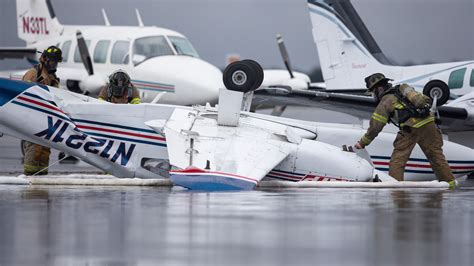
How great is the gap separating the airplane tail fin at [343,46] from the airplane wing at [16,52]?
7639 millimetres

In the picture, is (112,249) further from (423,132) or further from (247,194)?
(423,132)

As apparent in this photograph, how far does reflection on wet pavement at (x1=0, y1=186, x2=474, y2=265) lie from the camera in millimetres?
8156

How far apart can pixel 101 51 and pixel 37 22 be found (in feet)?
12.9

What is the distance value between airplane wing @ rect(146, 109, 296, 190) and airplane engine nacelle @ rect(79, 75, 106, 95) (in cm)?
1121

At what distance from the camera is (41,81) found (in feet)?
60.2

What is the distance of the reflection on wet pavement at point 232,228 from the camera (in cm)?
816

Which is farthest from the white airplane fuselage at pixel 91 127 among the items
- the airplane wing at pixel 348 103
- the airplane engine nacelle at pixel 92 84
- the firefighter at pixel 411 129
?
the airplane engine nacelle at pixel 92 84

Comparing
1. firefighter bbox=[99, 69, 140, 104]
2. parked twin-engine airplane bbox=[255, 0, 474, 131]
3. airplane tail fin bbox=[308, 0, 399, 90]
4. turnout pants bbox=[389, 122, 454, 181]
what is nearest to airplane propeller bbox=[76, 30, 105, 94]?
parked twin-engine airplane bbox=[255, 0, 474, 131]

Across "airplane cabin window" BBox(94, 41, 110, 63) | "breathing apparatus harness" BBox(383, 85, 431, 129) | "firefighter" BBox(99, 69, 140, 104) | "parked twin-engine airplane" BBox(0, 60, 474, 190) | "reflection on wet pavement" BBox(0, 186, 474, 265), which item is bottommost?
"reflection on wet pavement" BBox(0, 186, 474, 265)

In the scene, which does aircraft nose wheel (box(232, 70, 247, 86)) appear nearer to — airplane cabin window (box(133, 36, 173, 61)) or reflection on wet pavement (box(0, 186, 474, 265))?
reflection on wet pavement (box(0, 186, 474, 265))

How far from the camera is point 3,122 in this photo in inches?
652

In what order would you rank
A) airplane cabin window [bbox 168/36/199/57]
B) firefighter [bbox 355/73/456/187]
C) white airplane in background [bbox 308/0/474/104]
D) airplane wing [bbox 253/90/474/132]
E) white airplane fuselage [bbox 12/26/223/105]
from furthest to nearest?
white airplane in background [bbox 308/0/474/104] < airplane cabin window [bbox 168/36/199/57] < white airplane fuselage [bbox 12/26/223/105] < airplane wing [bbox 253/90/474/132] < firefighter [bbox 355/73/456/187]

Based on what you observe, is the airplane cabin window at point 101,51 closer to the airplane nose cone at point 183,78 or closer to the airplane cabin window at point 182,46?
the airplane nose cone at point 183,78

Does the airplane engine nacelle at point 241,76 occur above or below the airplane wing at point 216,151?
above
